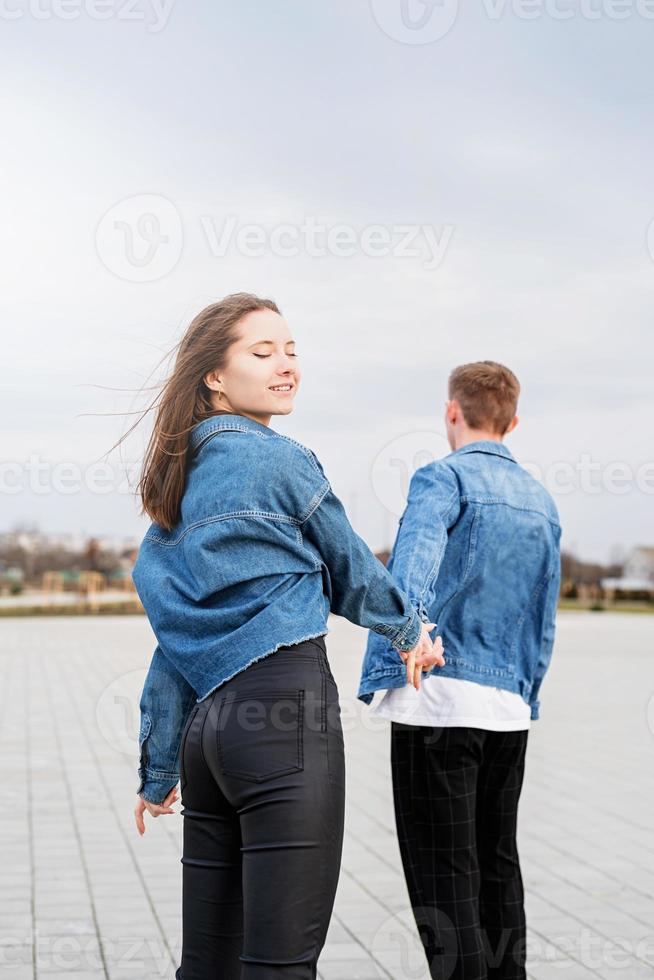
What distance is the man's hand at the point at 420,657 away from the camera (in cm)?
286

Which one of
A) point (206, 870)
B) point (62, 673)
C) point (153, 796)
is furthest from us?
point (62, 673)

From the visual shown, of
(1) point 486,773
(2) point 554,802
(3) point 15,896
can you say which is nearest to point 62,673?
(2) point 554,802

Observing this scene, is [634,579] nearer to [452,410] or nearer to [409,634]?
[452,410]

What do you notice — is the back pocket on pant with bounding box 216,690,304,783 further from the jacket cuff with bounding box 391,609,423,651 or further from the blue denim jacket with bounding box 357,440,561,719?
the blue denim jacket with bounding box 357,440,561,719

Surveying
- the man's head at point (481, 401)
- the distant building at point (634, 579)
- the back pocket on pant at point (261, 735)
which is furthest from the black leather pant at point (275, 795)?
the distant building at point (634, 579)

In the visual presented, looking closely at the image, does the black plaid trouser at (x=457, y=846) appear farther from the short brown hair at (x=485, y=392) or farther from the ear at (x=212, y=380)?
the ear at (x=212, y=380)

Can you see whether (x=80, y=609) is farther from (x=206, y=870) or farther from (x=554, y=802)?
(x=206, y=870)

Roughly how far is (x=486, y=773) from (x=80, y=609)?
29.5 m

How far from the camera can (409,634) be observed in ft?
9.18

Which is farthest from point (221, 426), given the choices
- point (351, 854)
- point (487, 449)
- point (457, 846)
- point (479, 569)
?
point (351, 854)

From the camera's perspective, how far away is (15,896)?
502cm

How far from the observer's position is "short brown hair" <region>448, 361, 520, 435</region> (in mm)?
3580

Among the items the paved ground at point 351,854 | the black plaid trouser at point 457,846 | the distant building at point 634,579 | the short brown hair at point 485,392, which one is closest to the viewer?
the black plaid trouser at point 457,846

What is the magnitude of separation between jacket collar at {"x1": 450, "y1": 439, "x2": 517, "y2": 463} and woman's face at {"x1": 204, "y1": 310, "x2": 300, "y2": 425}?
3.24 ft
